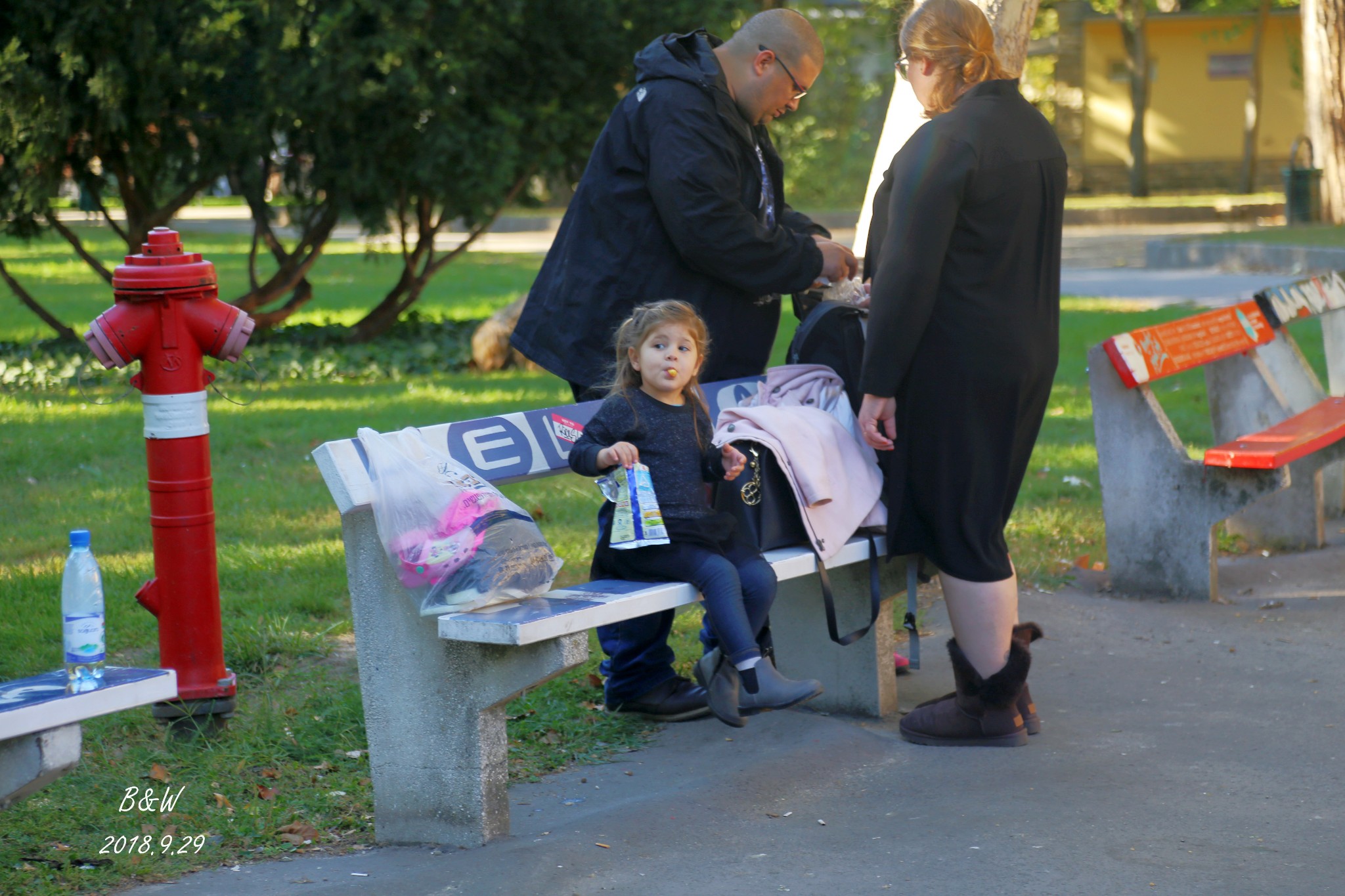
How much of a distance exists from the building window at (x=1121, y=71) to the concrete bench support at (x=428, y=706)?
108 feet

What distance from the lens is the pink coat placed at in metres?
3.79

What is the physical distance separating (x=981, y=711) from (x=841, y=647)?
522 millimetres

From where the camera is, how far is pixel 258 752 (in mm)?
3906

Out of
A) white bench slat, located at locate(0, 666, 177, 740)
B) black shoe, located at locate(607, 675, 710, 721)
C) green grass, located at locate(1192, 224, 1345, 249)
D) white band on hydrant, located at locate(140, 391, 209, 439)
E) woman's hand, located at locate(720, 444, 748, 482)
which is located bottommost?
black shoe, located at locate(607, 675, 710, 721)

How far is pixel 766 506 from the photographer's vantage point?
3838mm

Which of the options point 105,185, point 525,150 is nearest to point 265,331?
point 105,185

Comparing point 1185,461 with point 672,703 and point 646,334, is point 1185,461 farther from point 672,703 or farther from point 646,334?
point 646,334

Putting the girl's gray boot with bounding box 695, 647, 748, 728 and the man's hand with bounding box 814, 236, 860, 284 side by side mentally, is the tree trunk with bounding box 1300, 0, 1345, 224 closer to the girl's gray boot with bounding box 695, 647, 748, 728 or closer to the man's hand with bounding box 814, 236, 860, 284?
the man's hand with bounding box 814, 236, 860, 284

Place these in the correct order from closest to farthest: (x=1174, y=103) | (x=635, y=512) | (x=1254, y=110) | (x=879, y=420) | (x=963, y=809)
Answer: (x=963, y=809) → (x=635, y=512) → (x=879, y=420) → (x=1254, y=110) → (x=1174, y=103)

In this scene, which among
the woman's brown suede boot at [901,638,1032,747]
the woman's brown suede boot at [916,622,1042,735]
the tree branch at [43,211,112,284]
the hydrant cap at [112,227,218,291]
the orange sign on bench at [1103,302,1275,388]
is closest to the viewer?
the hydrant cap at [112,227,218,291]

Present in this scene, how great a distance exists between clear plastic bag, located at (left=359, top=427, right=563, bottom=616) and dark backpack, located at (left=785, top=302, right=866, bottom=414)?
127cm

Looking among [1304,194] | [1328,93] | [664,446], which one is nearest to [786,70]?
[664,446]

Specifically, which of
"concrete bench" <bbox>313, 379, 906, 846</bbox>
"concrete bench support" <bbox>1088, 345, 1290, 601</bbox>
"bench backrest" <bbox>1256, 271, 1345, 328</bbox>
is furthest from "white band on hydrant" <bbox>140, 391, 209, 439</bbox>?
"bench backrest" <bbox>1256, 271, 1345, 328</bbox>

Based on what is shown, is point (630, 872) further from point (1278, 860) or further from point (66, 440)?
point (66, 440)
